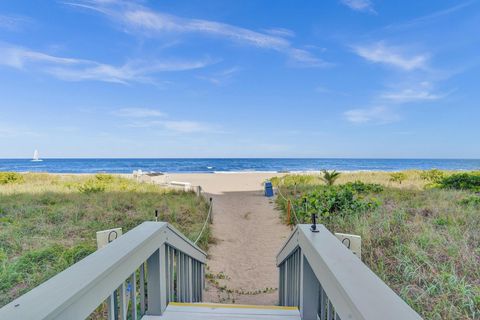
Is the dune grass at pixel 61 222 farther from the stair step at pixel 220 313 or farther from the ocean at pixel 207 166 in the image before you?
the ocean at pixel 207 166

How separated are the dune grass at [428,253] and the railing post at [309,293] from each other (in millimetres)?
1168

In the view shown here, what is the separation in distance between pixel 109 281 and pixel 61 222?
651 centimetres

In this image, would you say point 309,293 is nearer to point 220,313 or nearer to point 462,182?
point 220,313

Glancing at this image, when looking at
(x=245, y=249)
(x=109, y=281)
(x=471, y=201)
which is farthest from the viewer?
(x=245, y=249)

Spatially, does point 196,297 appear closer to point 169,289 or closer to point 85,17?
point 169,289

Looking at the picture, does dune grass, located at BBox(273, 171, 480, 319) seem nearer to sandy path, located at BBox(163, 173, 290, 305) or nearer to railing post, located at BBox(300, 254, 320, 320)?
railing post, located at BBox(300, 254, 320, 320)

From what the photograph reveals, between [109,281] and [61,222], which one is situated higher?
[109,281]

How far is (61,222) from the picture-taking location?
654 cm

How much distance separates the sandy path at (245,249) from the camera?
4.55 metres

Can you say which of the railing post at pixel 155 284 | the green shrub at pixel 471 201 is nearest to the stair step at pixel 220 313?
the railing post at pixel 155 284

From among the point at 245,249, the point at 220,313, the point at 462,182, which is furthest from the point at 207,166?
the point at 220,313

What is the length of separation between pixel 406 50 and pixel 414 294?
14891 millimetres

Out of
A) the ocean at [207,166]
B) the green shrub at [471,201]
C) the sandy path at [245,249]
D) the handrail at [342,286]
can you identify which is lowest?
the sandy path at [245,249]

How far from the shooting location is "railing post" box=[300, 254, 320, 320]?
1971 mm
